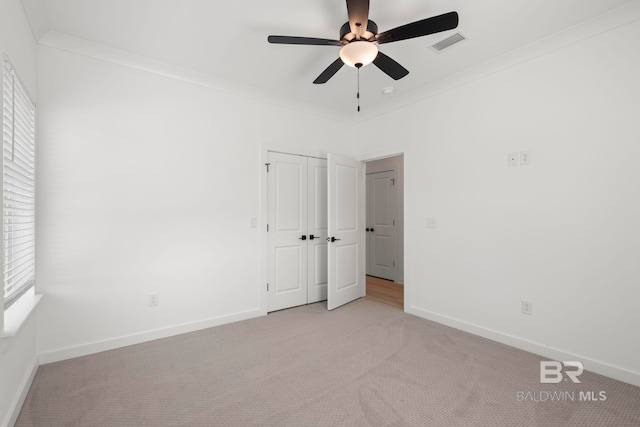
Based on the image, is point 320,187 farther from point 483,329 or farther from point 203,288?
point 483,329

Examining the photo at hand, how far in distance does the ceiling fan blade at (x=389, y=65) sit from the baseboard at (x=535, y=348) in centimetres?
258

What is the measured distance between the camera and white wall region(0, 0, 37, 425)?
5.49 feet

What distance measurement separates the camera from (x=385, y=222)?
596 cm

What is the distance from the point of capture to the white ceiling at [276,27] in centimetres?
217

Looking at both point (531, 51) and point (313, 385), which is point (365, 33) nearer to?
point (531, 51)

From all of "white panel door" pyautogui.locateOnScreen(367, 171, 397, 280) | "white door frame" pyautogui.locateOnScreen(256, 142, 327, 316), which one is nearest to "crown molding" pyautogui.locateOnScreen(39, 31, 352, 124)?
"white door frame" pyautogui.locateOnScreen(256, 142, 327, 316)

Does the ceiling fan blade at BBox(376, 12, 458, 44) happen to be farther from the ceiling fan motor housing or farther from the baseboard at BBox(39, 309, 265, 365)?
the baseboard at BBox(39, 309, 265, 365)

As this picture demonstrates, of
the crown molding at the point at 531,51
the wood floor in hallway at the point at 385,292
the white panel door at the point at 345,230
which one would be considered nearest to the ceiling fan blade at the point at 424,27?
the crown molding at the point at 531,51

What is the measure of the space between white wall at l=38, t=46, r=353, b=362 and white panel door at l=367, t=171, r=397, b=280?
9.73ft

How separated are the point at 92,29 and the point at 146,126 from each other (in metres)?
0.83

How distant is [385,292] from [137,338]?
3394 mm

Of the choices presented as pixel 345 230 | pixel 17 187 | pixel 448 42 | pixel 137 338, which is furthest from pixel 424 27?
pixel 137 338

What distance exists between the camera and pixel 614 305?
2283mm

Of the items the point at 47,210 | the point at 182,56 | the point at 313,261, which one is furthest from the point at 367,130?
the point at 47,210
